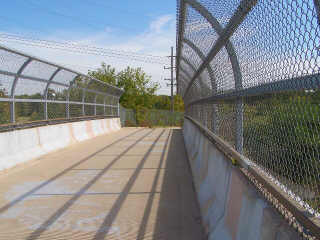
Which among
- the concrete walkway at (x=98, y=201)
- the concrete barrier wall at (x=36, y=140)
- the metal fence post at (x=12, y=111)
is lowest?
the concrete walkway at (x=98, y=201)

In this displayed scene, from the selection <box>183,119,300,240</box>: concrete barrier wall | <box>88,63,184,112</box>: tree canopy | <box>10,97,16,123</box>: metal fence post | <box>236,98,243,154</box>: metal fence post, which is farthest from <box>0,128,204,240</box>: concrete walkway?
<box>88,63,184,112</box>: tree canopy

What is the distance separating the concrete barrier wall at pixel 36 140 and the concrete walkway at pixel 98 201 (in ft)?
1.10

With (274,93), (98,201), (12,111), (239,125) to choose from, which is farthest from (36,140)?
(274,93)

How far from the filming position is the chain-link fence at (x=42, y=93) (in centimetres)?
873

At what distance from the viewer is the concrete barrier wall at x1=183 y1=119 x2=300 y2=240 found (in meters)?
2.20

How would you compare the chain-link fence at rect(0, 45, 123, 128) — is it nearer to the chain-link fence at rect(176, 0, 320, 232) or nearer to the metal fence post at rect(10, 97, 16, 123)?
the metal fence post at rect(10, 97, 16, 123)

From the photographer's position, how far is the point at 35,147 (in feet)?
31.7

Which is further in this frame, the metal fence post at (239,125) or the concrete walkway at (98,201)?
the concrete walkway at (98,201)

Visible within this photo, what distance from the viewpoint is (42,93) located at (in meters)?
11.6

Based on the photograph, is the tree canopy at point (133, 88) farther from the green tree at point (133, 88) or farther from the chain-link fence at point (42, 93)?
the chain-link fence at point (42, 93)

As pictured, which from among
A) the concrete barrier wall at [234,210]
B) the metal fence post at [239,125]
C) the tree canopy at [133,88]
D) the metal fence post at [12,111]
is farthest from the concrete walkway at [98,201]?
the tree canopy at [133,88]

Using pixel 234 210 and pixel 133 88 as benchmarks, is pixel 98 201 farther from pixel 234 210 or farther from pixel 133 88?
pixel 133 88

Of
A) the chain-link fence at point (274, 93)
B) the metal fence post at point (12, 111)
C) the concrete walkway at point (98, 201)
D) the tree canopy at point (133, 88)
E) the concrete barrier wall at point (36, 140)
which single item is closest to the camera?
the chain-link fence at point (274, 93)

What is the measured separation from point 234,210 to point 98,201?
2.71 m
